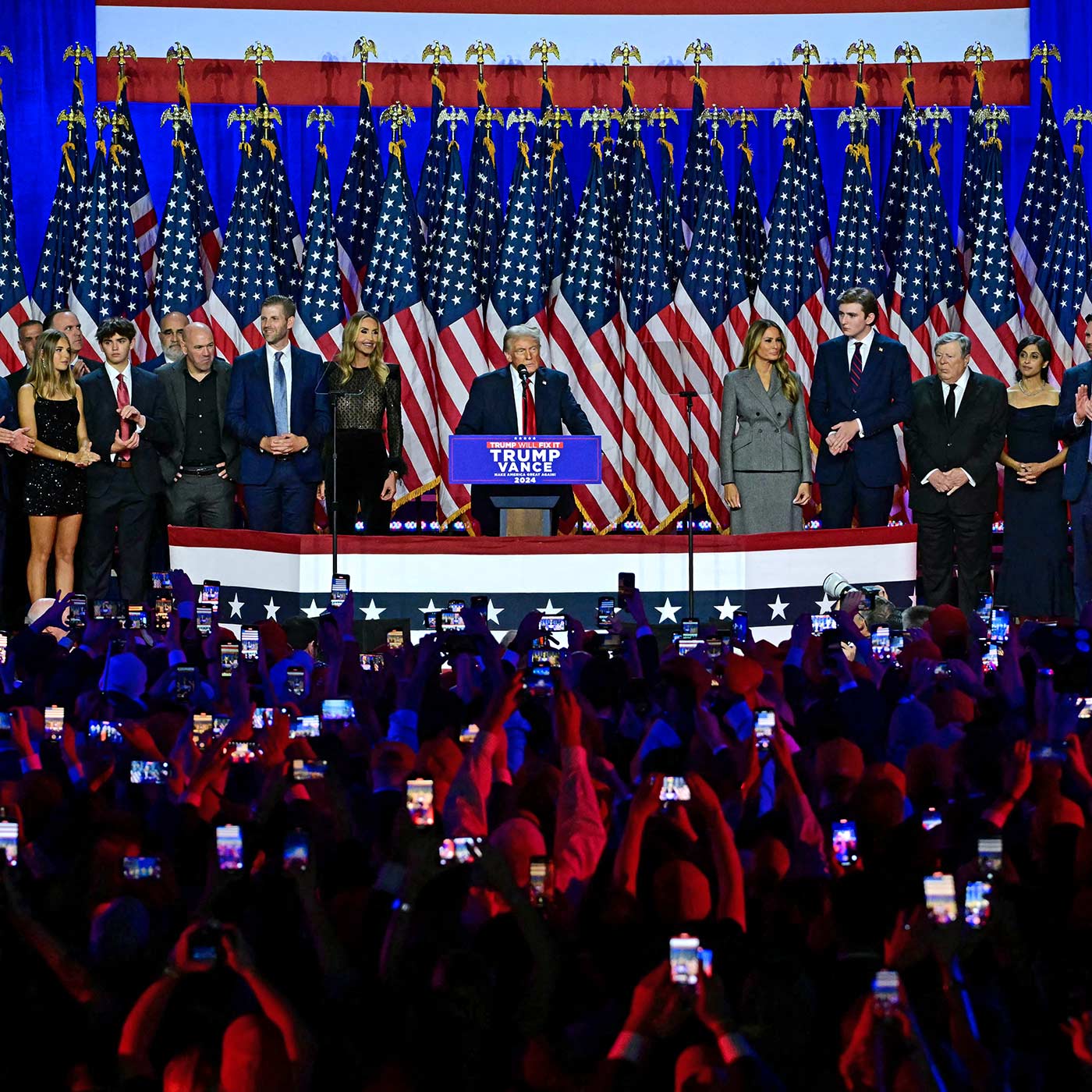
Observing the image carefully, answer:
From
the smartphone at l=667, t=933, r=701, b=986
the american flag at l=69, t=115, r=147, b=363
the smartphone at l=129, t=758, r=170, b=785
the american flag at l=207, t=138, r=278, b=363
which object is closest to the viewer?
the smartphone at l=667, t=933, r=701, b=986

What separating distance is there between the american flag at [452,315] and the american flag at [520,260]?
19 centimetres

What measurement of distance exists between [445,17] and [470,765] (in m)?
9.52

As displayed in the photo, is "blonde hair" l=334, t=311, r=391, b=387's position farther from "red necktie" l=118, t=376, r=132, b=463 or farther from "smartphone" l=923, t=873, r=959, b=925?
"smartphone" l=923, t=873, r=959, b=925

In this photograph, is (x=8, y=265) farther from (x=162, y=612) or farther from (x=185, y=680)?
(x=185, y=680)

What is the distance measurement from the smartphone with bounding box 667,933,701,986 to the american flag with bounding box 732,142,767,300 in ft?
29.5

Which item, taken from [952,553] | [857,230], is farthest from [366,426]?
[857,230]

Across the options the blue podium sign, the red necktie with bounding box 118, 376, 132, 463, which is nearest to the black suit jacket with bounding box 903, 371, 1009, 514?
the blue podium sign

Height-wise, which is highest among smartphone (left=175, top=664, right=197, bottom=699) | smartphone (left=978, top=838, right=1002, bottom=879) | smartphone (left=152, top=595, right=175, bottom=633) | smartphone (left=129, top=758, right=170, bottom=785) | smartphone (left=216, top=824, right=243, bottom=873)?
smartphone (left=152, top=595, right=175, bottom=633)

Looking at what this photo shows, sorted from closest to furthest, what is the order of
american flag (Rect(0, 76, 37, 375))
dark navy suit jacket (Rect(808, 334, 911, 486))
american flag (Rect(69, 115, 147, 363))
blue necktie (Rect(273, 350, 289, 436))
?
blue necktie (Rect(273, 350, 289, 436)) < dark navy suit jacket (Rect(808, 334, 911, 486)) < american flag (Rect(0, 76, 37, 375)) < american flag (Rect(69, 115, 147, 363))

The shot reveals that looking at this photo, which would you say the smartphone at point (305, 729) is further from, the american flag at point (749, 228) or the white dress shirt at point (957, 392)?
the american flag at point (749, 228)

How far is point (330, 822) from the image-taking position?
1308mm

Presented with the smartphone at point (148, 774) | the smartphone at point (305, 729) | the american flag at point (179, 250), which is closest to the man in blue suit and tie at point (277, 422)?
the american flag at point (179, 250)

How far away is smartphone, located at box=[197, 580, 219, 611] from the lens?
8.52 feet

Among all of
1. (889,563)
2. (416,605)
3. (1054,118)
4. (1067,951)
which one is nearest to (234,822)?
(1067,951)
